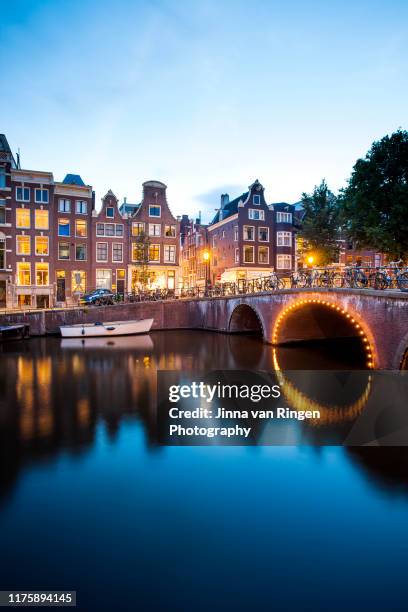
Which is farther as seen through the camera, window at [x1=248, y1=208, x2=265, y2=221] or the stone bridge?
window at [x1=248, y1=208, x2=265, y2=221]

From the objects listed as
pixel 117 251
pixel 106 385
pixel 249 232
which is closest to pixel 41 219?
pixel 117 251

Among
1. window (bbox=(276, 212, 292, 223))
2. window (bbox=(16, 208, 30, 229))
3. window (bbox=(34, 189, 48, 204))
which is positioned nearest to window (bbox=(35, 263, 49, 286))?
window (bbox=(16, 208, 30, 229))

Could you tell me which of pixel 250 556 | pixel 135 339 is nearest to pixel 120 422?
pixel 250 556

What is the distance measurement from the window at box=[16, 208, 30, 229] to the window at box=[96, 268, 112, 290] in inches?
336

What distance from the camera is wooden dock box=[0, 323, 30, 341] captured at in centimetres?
2938

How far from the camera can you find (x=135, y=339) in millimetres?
31031

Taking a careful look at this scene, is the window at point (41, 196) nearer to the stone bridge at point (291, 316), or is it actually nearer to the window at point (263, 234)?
the stone bridge at point (291, 316)

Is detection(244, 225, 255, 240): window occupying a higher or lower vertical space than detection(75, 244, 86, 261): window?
higher

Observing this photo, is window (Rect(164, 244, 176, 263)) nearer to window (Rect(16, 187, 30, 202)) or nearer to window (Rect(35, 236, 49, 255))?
window (Rect(35, 236, 49, 255))

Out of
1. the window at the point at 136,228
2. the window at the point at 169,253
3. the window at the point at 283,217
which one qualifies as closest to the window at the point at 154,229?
the window at the point at 136,228

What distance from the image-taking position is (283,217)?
165 ft

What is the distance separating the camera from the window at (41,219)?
135 ft

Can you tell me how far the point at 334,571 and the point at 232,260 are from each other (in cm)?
4579

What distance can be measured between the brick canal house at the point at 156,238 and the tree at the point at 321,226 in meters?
15.5
